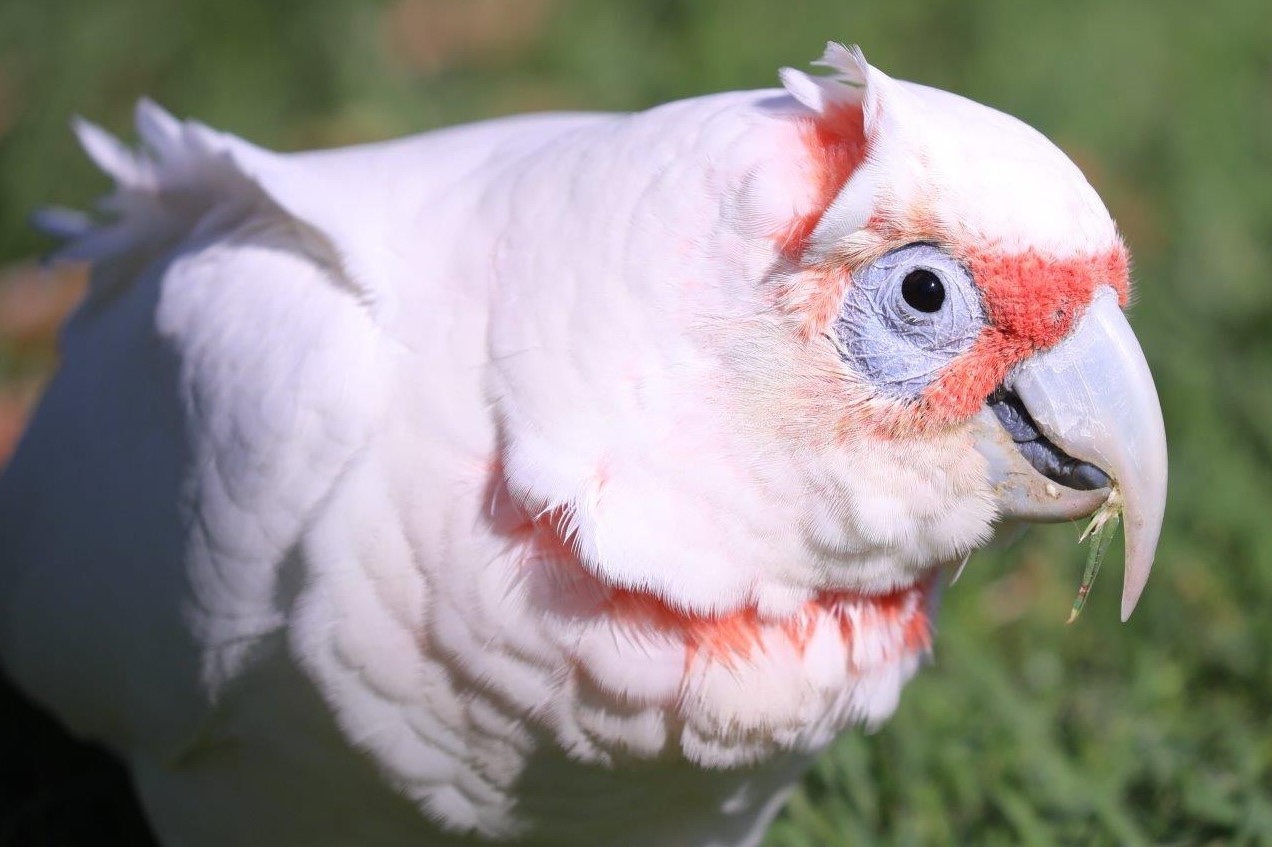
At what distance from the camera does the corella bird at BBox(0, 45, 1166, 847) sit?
6.53 feet

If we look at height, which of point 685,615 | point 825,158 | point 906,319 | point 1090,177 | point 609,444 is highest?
point 825,158

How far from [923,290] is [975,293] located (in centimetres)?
7

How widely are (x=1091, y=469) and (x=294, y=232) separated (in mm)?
1327

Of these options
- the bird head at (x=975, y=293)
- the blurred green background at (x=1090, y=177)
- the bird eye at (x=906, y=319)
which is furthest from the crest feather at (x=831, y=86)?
the blurred green background at (x=1090, y=177)

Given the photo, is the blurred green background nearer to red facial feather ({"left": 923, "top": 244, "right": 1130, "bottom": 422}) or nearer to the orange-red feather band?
the orange-red feather band

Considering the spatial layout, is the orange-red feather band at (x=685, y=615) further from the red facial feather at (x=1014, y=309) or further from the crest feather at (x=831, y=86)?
the crest feather at (x=831, y=86)

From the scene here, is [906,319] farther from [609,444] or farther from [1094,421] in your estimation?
[609,444]

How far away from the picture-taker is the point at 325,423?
217cm

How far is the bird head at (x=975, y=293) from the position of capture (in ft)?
6.31

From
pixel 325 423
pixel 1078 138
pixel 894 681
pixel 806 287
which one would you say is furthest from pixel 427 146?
pixel 1078 138

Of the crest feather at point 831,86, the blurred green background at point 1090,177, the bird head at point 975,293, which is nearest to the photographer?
the bird head at point 975,293

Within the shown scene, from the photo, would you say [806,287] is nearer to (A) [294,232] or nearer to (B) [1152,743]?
(A) [294,232]

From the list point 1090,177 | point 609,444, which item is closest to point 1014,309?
point 609,444

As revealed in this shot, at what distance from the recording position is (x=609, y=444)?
202 cm
